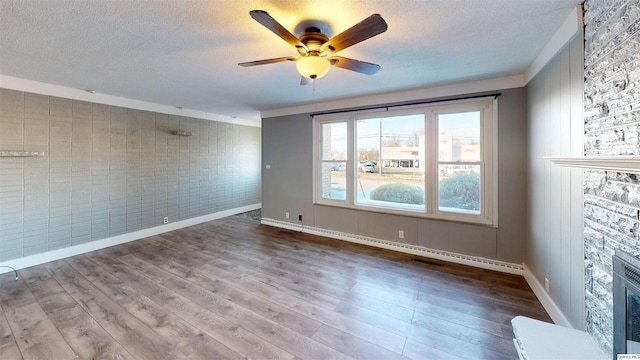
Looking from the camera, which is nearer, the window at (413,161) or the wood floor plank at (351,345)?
the wood floor plank at (351,345)

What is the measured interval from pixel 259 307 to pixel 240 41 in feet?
8.22

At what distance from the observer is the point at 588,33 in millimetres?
1682

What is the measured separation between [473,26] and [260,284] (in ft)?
10.6

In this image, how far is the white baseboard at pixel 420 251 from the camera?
319 centimetres

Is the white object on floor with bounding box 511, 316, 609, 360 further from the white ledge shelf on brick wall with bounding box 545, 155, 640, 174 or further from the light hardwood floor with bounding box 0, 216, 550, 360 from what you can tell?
the white ledge shelf on brick wall with bounding box 545, 155, 640, 174

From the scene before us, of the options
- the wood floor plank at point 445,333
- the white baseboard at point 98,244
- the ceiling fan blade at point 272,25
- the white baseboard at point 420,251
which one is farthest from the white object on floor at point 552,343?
the white baseboard at point 98,244

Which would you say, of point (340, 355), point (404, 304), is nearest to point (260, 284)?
point (340, 355)

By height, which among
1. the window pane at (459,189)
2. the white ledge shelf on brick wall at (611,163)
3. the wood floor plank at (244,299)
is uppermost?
the white ledge shelf on brick wall at (611,163)

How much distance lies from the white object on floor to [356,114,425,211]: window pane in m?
2.30

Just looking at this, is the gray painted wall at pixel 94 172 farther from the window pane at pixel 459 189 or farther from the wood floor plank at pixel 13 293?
the window pane at pixel 459 189

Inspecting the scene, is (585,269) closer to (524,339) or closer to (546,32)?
(524,339)

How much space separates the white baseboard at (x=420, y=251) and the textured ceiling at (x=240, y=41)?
7.88ft

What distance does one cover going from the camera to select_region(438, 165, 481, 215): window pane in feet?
11.2

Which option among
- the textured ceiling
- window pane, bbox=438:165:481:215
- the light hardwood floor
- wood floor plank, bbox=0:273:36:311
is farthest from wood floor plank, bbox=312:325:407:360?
wood floor plank, bbox=0:273:36:311
